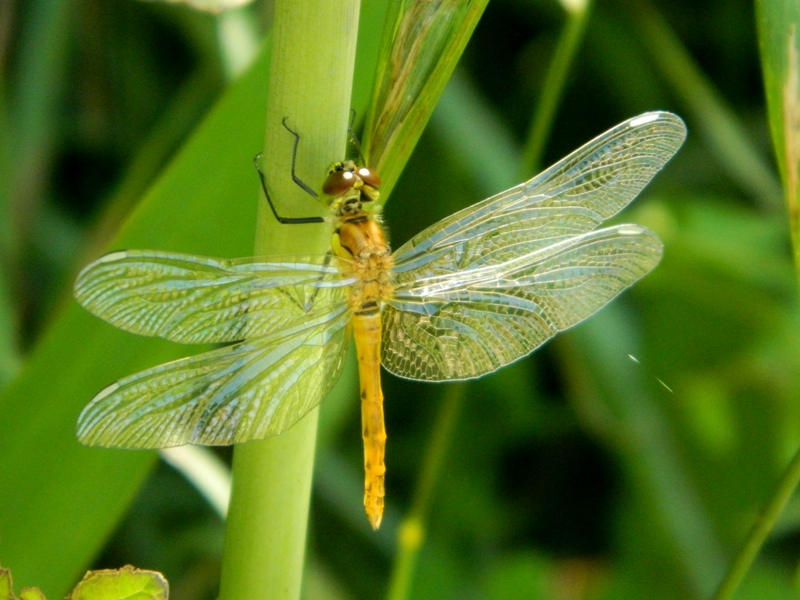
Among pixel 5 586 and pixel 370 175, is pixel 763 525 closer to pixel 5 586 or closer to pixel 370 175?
pixel 370 175

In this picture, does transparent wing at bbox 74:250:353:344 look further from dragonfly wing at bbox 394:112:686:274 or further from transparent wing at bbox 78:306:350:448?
dragonfly wing at bbox 394:112:686:274

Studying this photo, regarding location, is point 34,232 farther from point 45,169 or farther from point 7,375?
point 7,375

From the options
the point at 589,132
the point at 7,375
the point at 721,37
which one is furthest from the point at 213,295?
the point at 721,37

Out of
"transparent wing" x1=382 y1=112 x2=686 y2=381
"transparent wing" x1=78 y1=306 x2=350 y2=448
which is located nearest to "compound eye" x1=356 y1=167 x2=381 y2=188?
"transparent wing" x1=78 y1=306 x2=350 y2=448

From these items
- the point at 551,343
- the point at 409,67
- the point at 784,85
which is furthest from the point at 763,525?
the point at 551,343

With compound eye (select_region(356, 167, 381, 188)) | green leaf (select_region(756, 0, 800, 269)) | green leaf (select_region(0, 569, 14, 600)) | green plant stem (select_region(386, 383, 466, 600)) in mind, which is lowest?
green leaf (select_region(0, 569, 14, 600))

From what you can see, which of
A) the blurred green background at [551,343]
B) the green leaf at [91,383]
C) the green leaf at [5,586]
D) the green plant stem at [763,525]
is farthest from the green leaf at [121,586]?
the blurred green background at [551,343]
